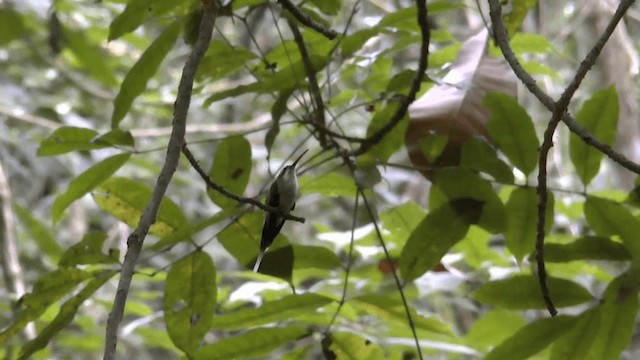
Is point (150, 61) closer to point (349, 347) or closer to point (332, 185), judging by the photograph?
point (332, 185)

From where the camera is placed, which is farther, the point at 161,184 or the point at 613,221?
the point at 613,221

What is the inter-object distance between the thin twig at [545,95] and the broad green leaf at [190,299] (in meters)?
0.30

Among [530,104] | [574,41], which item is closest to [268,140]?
[530,104]

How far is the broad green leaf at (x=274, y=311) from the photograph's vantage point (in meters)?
0.80

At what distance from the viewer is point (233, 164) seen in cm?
83

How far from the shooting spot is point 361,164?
852mm

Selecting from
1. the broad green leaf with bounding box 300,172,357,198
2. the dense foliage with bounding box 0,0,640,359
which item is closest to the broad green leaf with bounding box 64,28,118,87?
the dense foliage with bounding box 0,0,640,359

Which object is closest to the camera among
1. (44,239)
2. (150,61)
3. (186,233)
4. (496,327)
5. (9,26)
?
(186,233)

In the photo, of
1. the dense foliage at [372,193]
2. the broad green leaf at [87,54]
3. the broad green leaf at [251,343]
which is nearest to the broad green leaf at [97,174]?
the dense foliage at [372,193]

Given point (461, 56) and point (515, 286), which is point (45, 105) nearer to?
point (461, 56)

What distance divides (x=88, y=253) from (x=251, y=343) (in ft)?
0.64

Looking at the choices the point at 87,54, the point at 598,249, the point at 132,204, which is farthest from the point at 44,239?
the point at 598,249

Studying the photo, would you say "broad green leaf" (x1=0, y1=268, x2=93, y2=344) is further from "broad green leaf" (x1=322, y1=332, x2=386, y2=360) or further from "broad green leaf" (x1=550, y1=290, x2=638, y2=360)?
"broad green leaf" (x1=550, y1=290, x2=638, y2=360)

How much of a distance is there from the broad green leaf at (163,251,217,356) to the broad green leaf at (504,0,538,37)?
0.40 meters
